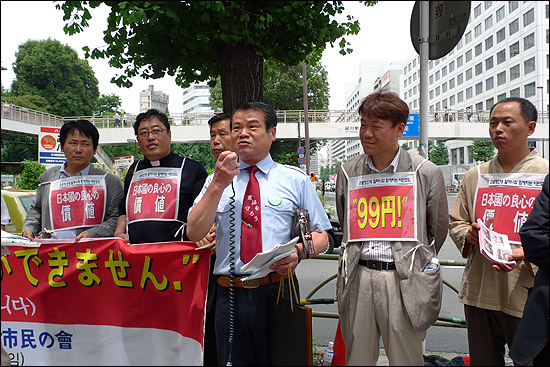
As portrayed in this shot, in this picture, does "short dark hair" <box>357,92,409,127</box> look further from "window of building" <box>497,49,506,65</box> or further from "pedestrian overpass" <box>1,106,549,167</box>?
"window of building" <box>497,49,506,65</box>

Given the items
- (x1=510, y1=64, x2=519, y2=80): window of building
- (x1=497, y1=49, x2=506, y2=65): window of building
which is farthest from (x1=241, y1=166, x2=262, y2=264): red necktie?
(x1=497, y1=49, x2=506, y2=65): window of building

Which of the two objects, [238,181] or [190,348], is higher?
[238,181]

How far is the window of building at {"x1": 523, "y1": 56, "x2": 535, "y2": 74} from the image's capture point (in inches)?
1845

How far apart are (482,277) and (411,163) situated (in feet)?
3.04

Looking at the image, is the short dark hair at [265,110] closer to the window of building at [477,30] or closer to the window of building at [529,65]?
the window of building at [529,65]

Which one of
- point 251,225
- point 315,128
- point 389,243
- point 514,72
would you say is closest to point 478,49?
point 514,72

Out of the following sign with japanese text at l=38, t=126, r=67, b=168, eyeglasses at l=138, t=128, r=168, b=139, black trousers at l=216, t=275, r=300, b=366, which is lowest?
black trousers at l=216, t=275, r=300, b=366

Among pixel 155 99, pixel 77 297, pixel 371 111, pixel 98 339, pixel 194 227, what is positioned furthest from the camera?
pixel 155 99

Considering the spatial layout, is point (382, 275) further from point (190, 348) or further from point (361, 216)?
point (190, 348)

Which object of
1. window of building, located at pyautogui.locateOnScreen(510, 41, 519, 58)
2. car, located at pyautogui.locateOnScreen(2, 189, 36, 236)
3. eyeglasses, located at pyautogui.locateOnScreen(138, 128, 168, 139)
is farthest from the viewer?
window of building, located at pyautogui.locateOnScreen(510, 41, 519, 58)

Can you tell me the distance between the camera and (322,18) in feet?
15.9

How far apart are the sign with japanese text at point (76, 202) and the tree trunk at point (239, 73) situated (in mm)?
1717

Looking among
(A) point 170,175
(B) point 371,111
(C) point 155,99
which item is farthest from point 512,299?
(C) point 155,99

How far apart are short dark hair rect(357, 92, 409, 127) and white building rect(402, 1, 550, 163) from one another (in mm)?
42648
